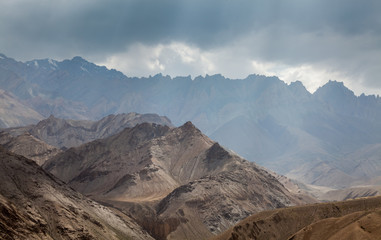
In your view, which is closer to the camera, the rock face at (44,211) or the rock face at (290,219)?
the rock face at (44,211)

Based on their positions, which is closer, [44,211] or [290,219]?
[290,219]

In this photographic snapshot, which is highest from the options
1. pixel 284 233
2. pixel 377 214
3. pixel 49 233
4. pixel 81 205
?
pixel 377 214

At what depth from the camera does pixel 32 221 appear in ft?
375

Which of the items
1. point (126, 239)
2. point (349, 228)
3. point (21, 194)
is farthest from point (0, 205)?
point (349, 228)

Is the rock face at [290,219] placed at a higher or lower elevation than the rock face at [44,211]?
higher

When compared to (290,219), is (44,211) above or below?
below

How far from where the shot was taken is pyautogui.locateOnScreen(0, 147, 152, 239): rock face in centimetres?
10931

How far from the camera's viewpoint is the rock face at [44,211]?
109m

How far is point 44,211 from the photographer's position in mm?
126438

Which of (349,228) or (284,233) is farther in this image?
(284,233)

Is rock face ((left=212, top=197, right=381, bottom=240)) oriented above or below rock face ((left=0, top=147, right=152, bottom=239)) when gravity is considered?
above

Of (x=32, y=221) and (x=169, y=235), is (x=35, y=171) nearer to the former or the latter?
(x=32, y=221)

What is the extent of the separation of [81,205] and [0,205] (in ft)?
145

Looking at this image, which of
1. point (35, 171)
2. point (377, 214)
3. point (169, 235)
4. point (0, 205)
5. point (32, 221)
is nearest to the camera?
point (377, 214)
